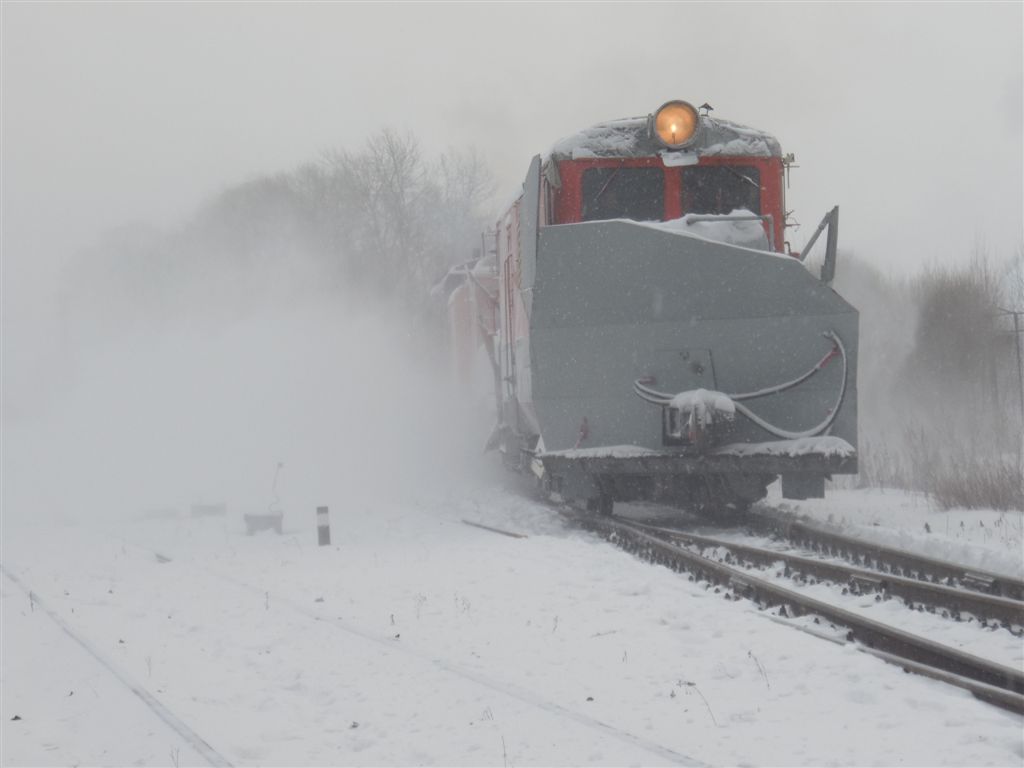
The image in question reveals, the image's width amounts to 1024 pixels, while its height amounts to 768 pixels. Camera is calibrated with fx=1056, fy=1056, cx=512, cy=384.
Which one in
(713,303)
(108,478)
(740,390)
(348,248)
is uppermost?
(348,248)

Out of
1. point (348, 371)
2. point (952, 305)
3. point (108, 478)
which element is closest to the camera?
point (952, 305)

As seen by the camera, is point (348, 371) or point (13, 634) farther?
point (348, 371)

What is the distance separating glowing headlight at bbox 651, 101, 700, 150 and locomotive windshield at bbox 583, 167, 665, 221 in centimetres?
37

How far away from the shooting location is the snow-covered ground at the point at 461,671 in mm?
4238

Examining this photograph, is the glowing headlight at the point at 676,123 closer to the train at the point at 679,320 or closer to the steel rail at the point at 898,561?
the train at the point at 679,320

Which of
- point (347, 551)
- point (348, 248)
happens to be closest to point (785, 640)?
point (347, 551)

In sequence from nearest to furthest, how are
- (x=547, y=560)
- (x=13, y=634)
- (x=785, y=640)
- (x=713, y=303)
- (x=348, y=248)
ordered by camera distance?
(x=785, y=640)
(x=13, y=634)
(x=547, y=560)
(x=713, y=303)
(x=348, y=248)

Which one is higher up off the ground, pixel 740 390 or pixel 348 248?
pixel 348 248

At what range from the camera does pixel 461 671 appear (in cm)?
533

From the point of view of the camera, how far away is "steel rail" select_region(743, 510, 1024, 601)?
6.35 m

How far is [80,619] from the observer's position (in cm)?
728

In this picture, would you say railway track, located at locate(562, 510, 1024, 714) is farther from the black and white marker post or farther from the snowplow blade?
the black and white marker post

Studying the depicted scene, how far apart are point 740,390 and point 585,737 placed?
207 inches

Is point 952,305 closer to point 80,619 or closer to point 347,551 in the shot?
point 347,551
